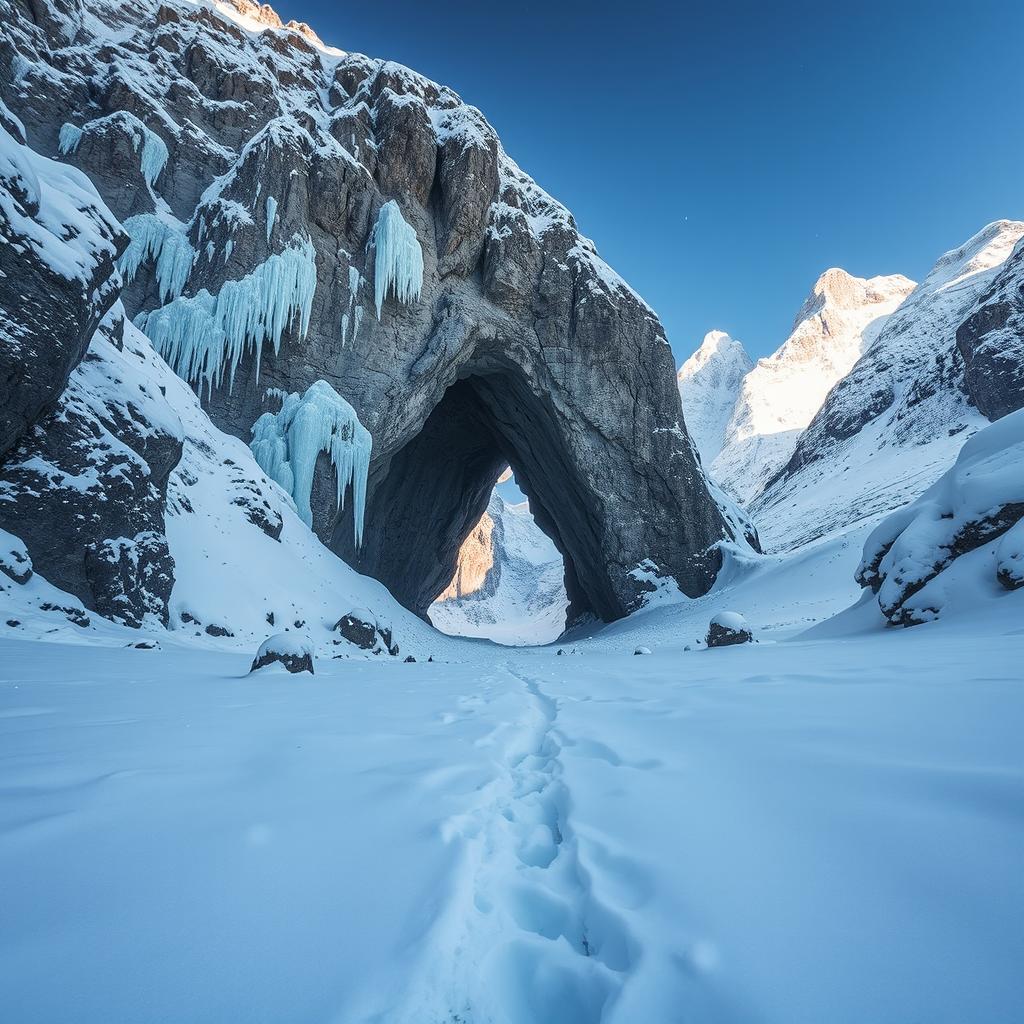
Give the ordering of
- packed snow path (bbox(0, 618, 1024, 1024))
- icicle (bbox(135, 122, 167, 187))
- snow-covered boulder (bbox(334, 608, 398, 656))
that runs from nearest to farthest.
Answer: packed snow path (bbox(0, 618, 1024, 1024)) → snow-covered boulder (bbox(334, 608, 398, 656)) → icicle (bbox(135, 122, 167, 187))

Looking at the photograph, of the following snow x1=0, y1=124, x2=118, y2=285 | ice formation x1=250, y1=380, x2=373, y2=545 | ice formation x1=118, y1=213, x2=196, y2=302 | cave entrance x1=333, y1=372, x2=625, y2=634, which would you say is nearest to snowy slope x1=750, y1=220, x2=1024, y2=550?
cave entrance x1=333, y1=372, x2=625, y2=634

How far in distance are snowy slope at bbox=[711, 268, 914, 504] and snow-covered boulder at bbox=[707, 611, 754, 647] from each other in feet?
269

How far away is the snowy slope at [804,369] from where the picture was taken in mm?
90688

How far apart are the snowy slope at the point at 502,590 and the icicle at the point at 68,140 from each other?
1817 inches

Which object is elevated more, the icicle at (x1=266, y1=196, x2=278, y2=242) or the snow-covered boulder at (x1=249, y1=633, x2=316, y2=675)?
the icicle at (x1=266, y1=196, x2=278, y2=242)

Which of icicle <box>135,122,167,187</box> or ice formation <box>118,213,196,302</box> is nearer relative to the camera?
ice formation <box>118,213,196,302</box>

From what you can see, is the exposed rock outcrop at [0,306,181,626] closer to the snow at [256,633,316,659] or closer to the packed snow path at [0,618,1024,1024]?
the snow at [256,633,316,659]

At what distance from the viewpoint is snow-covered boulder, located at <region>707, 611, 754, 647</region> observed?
9.05 metres

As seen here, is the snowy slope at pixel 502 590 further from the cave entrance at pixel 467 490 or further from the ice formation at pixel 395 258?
the ice formation at pixel 395 258

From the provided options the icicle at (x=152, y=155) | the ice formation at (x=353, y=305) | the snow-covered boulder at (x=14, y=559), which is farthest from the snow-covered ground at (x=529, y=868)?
the icicle at (x=152, y=155)

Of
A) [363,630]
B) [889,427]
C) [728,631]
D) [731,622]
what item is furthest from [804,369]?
[363,630]

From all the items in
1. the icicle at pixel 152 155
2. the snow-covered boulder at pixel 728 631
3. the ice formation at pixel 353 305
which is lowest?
the snow-covered boulder at pixel 728 631

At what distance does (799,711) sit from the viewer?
239cm

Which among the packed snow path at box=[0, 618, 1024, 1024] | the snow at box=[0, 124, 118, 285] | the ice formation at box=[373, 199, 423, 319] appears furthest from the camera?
the ice formation at box=[373, 199, 423, 319]
